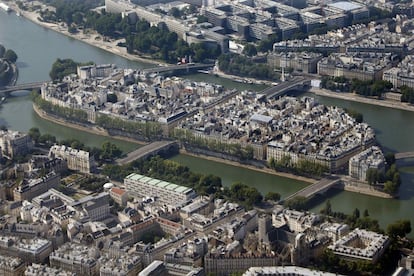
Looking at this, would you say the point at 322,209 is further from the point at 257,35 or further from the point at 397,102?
the point at 257,35

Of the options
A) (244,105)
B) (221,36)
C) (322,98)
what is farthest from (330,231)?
(221,36)

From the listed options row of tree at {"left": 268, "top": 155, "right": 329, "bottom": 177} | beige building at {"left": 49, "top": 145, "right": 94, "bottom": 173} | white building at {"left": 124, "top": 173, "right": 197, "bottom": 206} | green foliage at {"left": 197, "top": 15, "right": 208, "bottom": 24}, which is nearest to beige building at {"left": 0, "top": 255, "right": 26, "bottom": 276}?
white building at {"left": 124, "top": 173, "right": 197, "bottom": 206}

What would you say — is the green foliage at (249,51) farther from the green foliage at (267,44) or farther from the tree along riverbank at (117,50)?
the tree along riverbank at (117,50)

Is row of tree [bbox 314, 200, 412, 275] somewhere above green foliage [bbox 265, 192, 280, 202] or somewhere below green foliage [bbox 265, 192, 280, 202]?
above

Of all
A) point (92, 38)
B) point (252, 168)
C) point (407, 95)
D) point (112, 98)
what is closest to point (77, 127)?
point (112, 98)

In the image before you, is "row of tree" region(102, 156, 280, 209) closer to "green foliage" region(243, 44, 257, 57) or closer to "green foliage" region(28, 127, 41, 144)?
"green foliage" region(28, 127, 41, 144)

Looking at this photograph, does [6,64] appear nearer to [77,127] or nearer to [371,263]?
[77,127]

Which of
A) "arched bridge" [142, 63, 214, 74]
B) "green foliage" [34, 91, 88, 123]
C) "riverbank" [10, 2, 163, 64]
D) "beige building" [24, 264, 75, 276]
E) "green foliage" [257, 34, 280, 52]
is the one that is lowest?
"riverbank" [10, 2, 163, 64]
